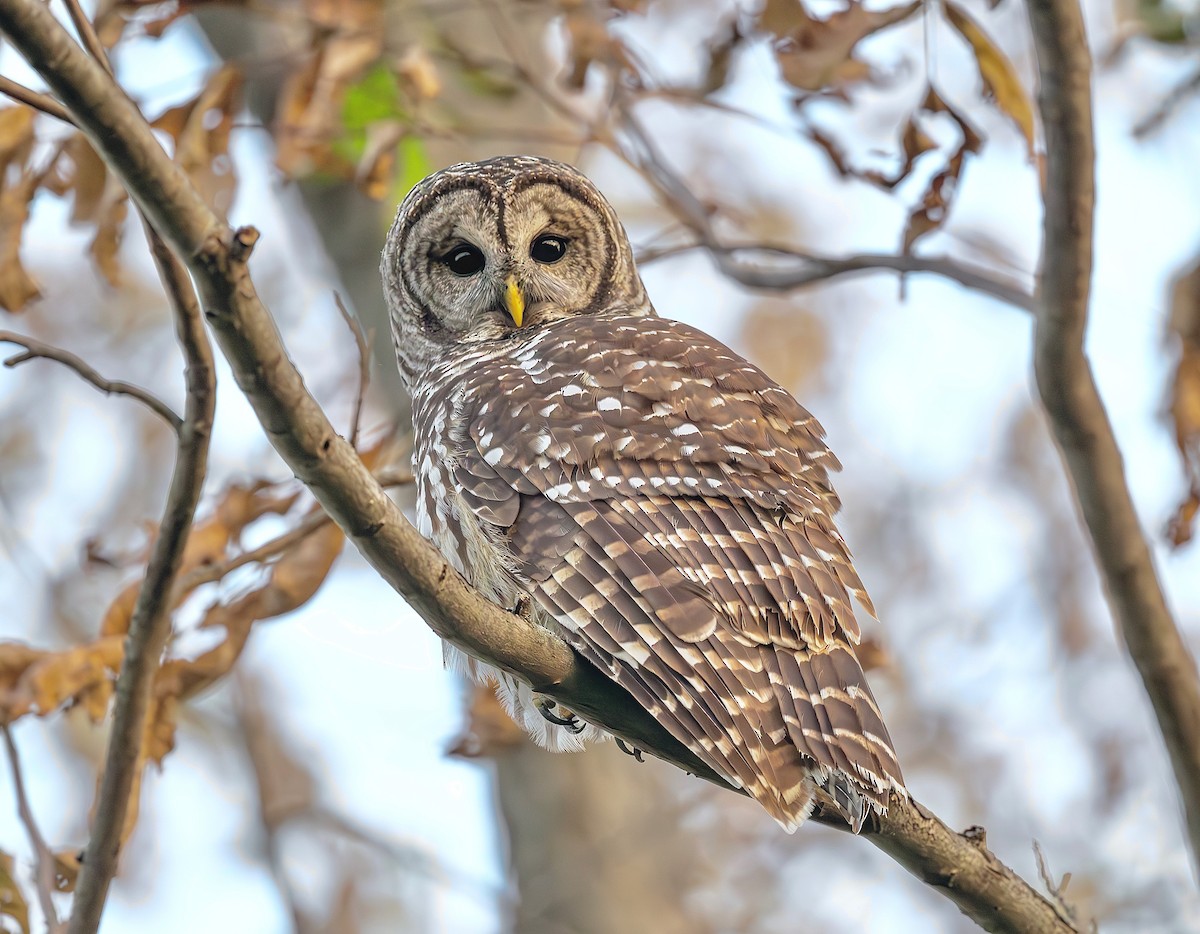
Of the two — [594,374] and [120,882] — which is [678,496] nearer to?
[594,374]

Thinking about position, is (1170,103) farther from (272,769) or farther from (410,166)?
(272,769)

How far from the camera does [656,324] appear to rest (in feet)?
13.1

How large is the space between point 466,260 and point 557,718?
1930mm

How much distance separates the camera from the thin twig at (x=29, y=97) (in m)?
2.56

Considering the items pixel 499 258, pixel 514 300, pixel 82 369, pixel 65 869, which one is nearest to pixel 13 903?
pixel 65 869

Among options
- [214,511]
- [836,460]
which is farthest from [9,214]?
[836,460]

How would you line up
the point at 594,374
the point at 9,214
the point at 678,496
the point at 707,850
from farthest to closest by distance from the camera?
the point at 707,850, the point at 9,214, the point at 594,374, the point at 678,496

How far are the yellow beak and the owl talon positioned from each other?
1436 millimetres

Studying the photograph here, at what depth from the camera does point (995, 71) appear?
3.92 metres

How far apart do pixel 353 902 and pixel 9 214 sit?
615 centimetres

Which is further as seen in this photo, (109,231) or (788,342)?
(788,342)

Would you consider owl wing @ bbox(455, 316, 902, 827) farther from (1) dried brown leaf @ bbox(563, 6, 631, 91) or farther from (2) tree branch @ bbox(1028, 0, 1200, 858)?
(1) dried brown leaf @ bbox(563, 6, 631, 91)

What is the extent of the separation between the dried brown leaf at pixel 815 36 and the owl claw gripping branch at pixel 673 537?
86cm

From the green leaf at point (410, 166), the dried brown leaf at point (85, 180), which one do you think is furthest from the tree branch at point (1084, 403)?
the green leaf at point (410, 166)
